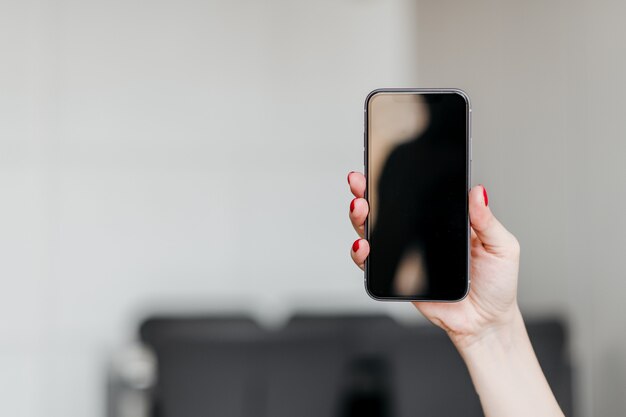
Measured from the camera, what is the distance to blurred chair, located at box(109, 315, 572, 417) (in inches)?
38.9

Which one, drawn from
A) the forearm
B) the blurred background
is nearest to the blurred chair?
the blurred background

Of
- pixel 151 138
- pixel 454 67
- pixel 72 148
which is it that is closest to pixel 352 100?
pixel 454 67

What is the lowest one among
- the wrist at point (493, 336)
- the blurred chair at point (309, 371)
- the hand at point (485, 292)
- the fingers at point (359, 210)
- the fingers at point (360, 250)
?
the blurred chair at point (309, 371)

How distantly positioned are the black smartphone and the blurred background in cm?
57

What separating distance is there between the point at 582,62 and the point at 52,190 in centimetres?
79

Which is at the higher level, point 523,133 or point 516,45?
point 516,45

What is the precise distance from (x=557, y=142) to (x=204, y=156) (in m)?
0.52

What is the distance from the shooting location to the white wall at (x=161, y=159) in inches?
42.3

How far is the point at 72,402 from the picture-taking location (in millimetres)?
1089

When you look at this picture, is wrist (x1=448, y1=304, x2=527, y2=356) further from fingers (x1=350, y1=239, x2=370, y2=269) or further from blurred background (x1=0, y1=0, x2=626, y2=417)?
blurred background (x1=0, y1=0, x2=626, y2=417)

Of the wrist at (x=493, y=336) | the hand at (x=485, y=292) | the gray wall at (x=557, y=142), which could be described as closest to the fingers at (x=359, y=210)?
the hand at (x=485, y=292)

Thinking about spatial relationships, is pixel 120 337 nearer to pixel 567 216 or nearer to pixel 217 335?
pixel 217 335

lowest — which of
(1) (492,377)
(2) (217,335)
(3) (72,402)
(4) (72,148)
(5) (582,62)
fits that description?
(3) (72,402)

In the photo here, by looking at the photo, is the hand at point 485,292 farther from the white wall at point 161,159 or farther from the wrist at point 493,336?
the white wall at point 161,159
